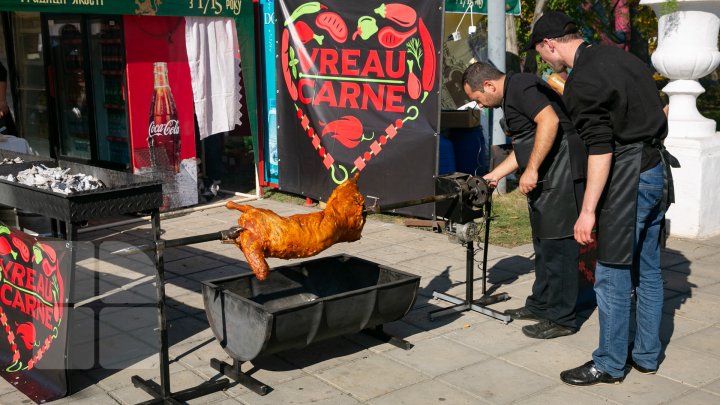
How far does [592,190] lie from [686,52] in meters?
4.82

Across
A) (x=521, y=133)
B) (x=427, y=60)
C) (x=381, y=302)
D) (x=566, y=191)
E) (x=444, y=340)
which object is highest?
(x=427, y=60)

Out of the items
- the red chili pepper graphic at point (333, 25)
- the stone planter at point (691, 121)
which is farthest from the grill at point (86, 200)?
the stone planter at point (691, 121)

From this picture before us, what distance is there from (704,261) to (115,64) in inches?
292

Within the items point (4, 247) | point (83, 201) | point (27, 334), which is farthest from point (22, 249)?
point (83, 201)

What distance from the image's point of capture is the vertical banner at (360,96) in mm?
8797

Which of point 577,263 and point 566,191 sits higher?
point 566,191

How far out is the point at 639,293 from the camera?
4.98 meters

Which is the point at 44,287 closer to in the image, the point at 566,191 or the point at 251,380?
the point at 251,380

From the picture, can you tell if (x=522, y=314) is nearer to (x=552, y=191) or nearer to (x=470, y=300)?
(x=470, y=300)

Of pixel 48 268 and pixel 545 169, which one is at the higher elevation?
pixel 545 169

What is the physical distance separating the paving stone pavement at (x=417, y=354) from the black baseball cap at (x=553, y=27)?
2120 millimetres

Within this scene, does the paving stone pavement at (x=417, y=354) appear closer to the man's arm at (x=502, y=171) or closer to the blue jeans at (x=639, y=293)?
the blue jeans at (x=639, y=293)

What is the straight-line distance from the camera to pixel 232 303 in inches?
190

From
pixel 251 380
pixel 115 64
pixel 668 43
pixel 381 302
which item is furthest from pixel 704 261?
pixel 115 64
